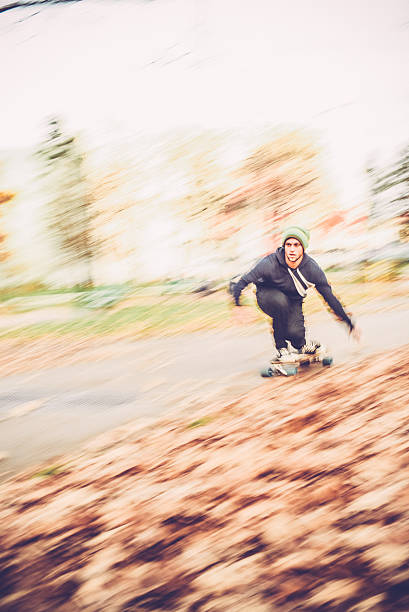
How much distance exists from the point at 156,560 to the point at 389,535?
956mm

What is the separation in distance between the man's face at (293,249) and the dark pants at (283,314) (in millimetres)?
409

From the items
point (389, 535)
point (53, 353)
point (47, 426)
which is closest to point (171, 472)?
point (389, 535)

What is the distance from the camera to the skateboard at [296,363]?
15.4ft

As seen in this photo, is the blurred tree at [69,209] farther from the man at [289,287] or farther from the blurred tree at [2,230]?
the man at [289,287]

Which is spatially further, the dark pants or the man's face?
the dark pants

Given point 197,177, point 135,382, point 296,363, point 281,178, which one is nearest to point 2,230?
point 197,177

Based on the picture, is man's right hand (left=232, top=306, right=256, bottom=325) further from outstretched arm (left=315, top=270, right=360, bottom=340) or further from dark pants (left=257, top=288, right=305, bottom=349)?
outstretched arm (left=315, top=270, right=360, bottom=340)

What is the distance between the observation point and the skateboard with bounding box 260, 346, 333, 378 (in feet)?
15.4

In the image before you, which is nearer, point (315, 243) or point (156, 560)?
point (156, 560)

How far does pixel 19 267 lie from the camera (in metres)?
9.95

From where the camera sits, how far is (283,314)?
4719 mm

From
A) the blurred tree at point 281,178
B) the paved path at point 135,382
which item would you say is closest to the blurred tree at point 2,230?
the paved path at point 135,382

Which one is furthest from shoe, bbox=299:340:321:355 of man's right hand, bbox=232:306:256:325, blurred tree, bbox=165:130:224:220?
blurred tree, bbox=165:130:224:220

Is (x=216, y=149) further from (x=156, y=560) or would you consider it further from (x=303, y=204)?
(x=156, y=560)
